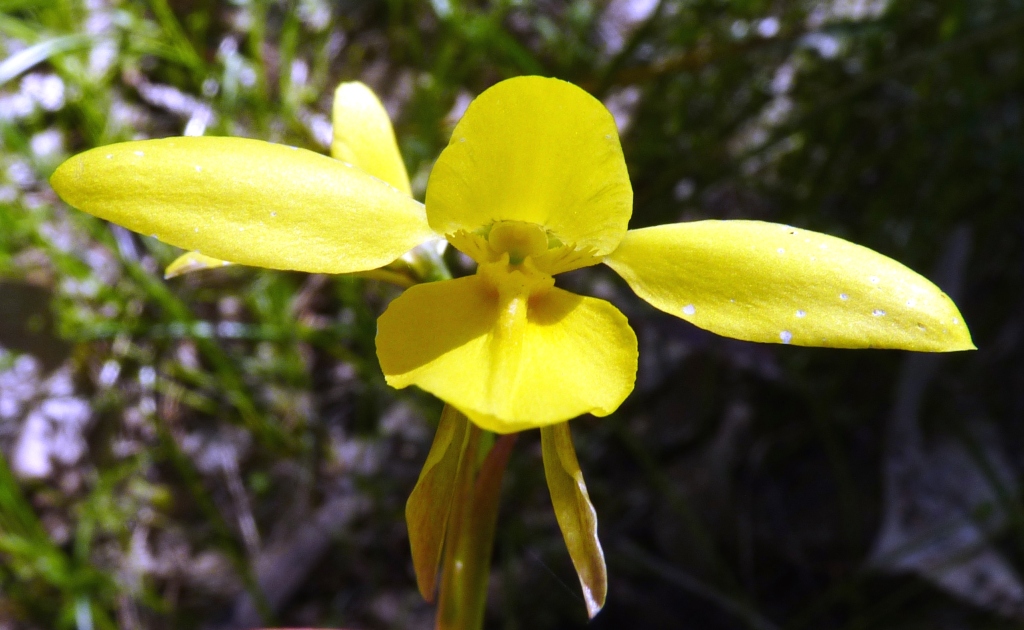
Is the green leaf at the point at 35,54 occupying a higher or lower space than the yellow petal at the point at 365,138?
lower

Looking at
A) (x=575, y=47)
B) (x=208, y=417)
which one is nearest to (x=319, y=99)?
(x=575, y=47)

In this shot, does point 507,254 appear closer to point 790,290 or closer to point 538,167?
point 538,167

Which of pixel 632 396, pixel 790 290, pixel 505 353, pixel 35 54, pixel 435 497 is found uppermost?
pixel 790 290

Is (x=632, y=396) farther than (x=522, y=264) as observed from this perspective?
Yes

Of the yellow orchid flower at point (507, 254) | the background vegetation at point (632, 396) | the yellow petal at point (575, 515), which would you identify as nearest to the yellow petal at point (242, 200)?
the yellow orchid flower at point (507, 254)

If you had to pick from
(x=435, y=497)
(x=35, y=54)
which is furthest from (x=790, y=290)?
(x=35, y=54)

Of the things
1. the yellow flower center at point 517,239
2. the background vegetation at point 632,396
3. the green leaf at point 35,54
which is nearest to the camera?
the yellow flower center at point 517,239

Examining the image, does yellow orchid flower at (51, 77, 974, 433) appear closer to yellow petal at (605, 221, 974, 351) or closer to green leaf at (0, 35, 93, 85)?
yellow petal at (605, 221, 974, 351)

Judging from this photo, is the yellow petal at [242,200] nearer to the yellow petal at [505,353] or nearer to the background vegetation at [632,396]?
the yellow petal at [505,353]
